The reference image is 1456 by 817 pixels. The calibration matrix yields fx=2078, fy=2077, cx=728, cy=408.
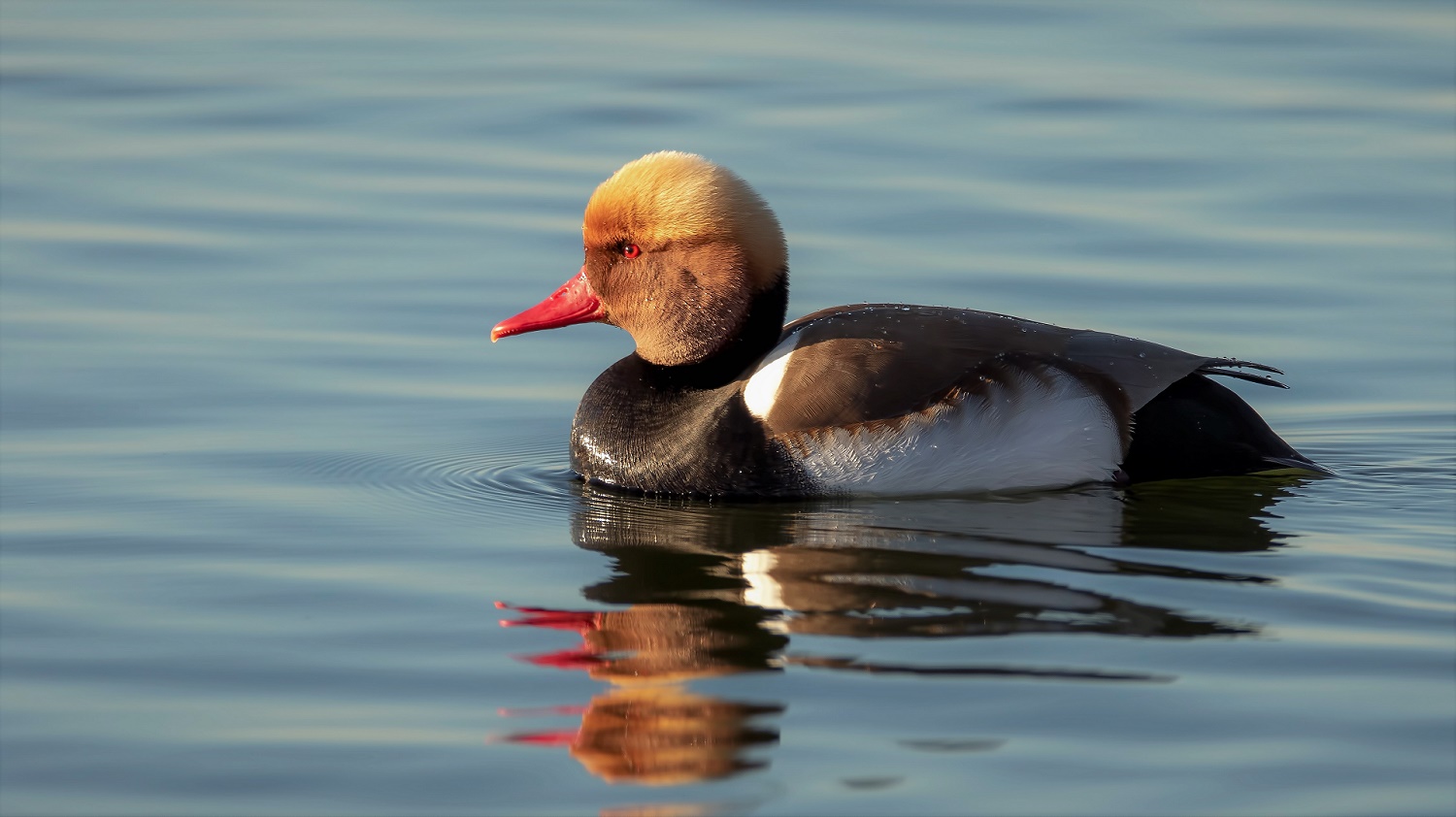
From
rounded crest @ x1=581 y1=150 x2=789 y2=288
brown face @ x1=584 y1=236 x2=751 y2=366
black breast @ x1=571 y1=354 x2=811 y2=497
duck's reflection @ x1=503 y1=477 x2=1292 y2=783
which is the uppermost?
rounded crest @ x1=581 y1=150 x2=789 y2=288

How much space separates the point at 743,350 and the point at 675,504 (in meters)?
0.57

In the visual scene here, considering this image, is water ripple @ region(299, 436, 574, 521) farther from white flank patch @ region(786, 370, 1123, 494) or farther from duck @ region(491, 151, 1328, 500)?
white flank patch @ region(786, 370, 1123, 494)

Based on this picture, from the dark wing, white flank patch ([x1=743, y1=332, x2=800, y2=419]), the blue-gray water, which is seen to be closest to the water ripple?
the blue-gray water

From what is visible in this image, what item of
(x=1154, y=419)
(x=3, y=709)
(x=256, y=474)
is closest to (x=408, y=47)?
(x=256, y=474)

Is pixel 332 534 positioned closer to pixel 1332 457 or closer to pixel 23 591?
pixel 23 591

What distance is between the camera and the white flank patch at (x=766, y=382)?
21.3ft

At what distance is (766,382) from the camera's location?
652 cm

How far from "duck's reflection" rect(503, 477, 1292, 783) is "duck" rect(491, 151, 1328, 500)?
0.11m

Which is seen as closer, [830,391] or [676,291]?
[830,391]

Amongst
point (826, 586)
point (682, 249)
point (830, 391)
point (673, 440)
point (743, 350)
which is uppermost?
point (682, 249)

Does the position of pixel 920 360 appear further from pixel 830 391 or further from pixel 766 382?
pixel 766 382

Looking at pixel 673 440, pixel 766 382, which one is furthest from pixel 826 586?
pixel 673 440

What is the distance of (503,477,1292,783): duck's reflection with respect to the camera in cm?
456

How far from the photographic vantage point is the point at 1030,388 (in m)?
6.52
